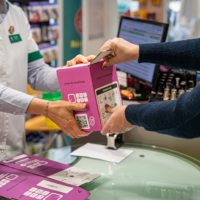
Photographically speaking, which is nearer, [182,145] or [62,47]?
[182,145]

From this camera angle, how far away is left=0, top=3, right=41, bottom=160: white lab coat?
1.49m

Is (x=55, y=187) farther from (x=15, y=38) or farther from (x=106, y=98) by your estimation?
(x=15, y=38)

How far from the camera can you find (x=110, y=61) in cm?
118

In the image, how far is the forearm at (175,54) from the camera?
105 cm

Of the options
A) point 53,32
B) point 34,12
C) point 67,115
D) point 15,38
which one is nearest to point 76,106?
point 67,115

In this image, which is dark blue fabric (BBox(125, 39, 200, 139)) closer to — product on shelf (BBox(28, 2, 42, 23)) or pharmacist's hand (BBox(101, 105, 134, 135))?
pharmacist's hand (BBox(101, 105, 134, 135))

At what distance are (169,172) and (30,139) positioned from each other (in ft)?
8.80

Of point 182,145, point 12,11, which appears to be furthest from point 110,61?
point 12,11

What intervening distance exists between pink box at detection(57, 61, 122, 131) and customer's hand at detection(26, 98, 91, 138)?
0.02m

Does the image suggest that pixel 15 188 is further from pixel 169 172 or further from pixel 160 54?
pixel 160 54

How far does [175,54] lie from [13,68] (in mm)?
909

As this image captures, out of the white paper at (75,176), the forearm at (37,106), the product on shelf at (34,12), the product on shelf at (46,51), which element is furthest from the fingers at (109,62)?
the product on shelf at (46,51)

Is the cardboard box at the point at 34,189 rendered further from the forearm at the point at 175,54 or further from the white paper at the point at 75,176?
the forearm at the point at 175,54

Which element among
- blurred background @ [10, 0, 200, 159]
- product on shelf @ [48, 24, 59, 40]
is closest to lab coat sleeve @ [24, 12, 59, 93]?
blurred background @ [10, 0, 200, 159]
